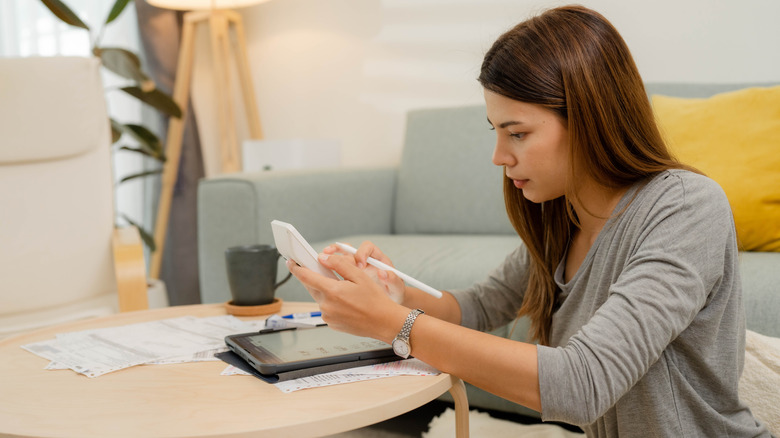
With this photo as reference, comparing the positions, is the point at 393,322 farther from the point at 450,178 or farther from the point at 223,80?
the point at 223,80

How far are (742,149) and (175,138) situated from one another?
2.07 metres

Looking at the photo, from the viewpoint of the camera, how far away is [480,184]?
2.14m

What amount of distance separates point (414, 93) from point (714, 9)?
1.09m

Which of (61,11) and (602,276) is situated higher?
(61,11)

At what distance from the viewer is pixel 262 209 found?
182 cm

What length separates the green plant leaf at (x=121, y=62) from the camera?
2236mm

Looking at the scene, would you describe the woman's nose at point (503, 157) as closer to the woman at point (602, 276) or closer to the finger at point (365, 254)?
the woman at point (602, 276)

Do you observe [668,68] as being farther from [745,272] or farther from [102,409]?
[102,409]

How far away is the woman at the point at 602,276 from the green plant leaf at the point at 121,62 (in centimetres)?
162

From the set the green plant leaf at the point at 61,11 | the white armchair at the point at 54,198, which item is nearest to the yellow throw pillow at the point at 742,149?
the white armchair at the point at 54,198

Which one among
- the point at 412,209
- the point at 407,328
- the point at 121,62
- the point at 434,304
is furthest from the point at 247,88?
the point at 407,328

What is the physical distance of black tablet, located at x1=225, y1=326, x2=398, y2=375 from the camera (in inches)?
30.1

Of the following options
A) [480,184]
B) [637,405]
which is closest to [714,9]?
[480,184]

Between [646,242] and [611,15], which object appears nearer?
[646,242]
